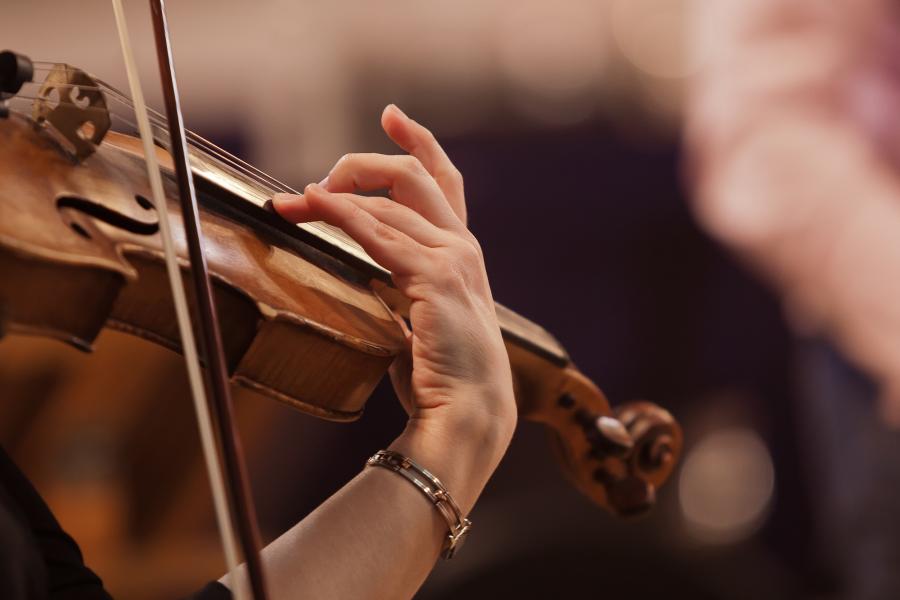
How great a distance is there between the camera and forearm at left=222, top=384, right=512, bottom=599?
73cm

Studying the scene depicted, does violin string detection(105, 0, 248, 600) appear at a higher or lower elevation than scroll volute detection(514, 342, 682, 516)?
higher

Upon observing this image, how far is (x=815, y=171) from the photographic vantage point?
2.54 m

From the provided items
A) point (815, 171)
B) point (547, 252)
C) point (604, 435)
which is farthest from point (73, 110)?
point (815, 171)

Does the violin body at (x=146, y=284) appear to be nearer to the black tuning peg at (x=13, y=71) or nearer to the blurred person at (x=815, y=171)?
the black tuning peg at (x=13, y=71)

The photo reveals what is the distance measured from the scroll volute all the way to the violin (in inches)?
9.0

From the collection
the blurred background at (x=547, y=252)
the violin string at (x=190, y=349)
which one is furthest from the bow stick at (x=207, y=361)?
the blurred background at (x=547, y=252)

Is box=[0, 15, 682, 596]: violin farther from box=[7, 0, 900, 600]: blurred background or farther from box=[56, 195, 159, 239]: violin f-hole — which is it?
box=[7, 0, 900, 600]: blurred background

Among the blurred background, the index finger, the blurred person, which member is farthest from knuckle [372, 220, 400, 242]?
the blurred person

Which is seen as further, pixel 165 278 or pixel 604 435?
pixel 604 435

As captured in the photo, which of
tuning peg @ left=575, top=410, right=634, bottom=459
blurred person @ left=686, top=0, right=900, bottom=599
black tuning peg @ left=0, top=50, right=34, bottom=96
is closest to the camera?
black tuning peg @ left=0, top=50, right=34, bottom=96

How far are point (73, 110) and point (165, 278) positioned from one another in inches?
5.7

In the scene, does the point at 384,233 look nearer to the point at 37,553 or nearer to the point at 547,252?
the point at 37,553

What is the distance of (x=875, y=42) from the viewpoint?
7.93ft

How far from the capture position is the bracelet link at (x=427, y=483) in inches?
30.0
